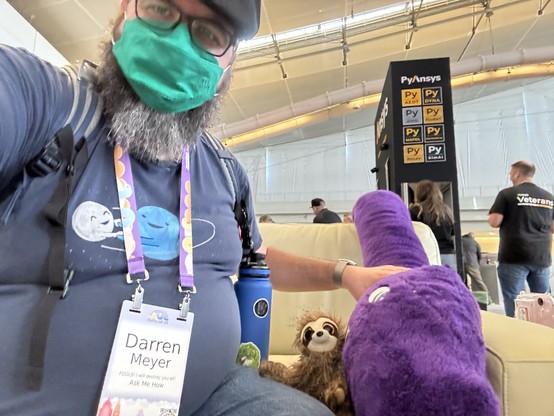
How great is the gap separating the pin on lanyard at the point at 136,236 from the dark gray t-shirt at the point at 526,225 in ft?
8.45

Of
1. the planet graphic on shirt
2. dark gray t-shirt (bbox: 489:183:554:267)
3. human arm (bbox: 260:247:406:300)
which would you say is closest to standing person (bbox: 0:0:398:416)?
the planet graphic on shirt

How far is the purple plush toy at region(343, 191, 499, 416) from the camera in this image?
429mm

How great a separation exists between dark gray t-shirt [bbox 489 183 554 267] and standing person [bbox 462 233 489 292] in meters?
1.14

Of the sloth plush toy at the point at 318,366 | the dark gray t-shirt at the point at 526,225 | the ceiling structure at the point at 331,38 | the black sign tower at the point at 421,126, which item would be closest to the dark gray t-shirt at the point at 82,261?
the sloth plush toy at the point at 318,366

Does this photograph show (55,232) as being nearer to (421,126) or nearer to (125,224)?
(125,224)

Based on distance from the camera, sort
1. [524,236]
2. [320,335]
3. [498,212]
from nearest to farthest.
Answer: [320,335], [524,236], [498,212]

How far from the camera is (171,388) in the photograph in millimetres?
520

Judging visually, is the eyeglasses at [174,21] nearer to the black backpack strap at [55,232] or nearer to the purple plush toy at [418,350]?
the black backpack strap at [55,232]

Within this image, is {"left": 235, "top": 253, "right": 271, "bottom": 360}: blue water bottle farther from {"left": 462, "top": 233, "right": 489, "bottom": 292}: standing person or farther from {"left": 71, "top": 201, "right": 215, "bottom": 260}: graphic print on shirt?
{"left": 462, "top": 233, "right": 489, "bottom": 292}: standing person

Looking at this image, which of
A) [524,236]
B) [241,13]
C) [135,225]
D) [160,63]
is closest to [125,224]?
[135,225]

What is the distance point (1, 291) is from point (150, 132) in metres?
0.28

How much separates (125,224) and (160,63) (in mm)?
228

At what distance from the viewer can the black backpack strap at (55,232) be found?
46 centimetres

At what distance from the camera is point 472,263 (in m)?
4.03
